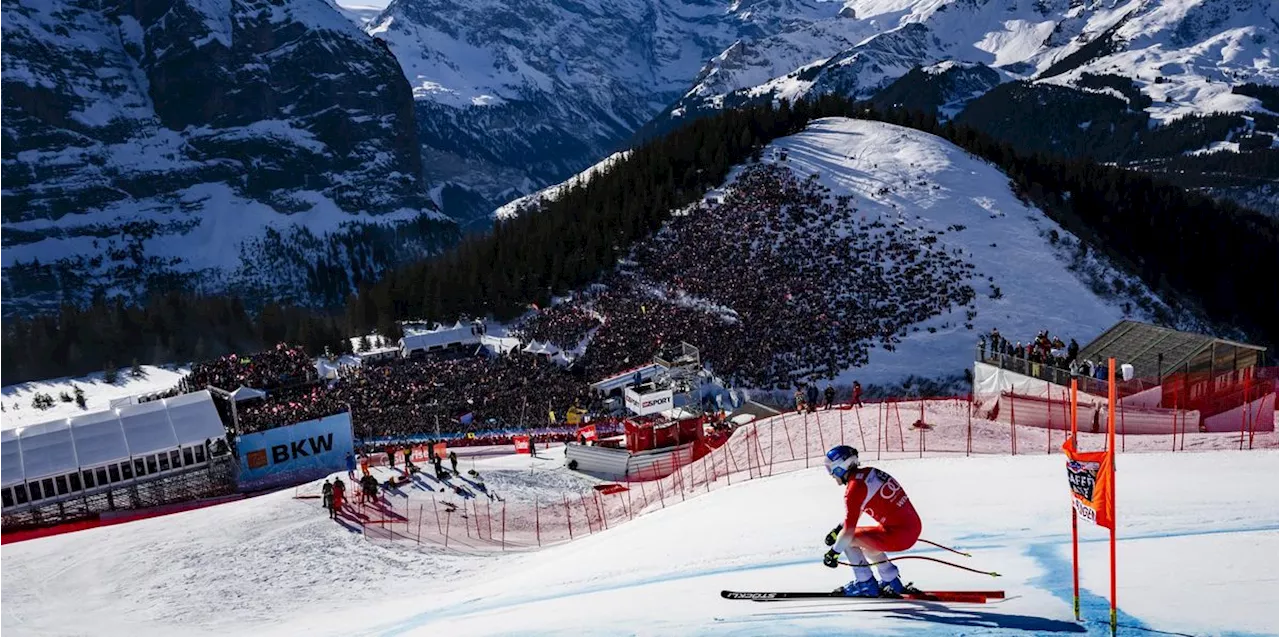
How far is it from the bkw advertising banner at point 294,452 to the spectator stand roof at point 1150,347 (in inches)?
1093

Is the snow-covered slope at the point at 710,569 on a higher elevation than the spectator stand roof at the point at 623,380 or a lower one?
higher

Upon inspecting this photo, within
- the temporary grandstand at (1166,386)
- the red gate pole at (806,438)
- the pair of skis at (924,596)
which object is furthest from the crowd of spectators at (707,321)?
the pair of skis at (924,596)

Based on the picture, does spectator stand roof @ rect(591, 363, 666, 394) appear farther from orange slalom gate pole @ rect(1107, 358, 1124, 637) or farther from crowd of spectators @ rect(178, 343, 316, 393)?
orange slalom gate pole @ rect(1107, 358, 1124, 637)

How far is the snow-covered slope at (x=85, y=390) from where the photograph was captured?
59.5 meters

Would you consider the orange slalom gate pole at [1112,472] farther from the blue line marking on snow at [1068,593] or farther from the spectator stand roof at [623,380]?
the spectator stand roof at [623,380]

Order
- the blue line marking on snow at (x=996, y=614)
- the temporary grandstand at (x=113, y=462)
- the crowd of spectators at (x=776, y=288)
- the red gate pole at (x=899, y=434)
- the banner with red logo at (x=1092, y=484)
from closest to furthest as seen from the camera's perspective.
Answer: the banner with red logo at (x=1092, y=484), the blue line marking on snow at (x=996, y=614), the red gate pole at (x=899, y=434), the temporary grandstand at (x=113, y=462), the crowd of spectators at (x=776, y=288)

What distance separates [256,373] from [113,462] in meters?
21.1

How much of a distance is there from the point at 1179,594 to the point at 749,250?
5934cm

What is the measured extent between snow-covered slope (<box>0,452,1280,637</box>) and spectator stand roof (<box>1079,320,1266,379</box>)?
10.1 meters

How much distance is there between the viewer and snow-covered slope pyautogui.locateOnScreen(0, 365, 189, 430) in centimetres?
5947

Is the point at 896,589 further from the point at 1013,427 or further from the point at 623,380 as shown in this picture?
the point at 623,380

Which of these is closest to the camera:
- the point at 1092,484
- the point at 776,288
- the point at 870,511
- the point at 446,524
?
the point at 1092,484

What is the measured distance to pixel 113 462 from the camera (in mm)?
34031

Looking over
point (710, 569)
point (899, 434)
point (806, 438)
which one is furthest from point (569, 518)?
point (710, 569)
